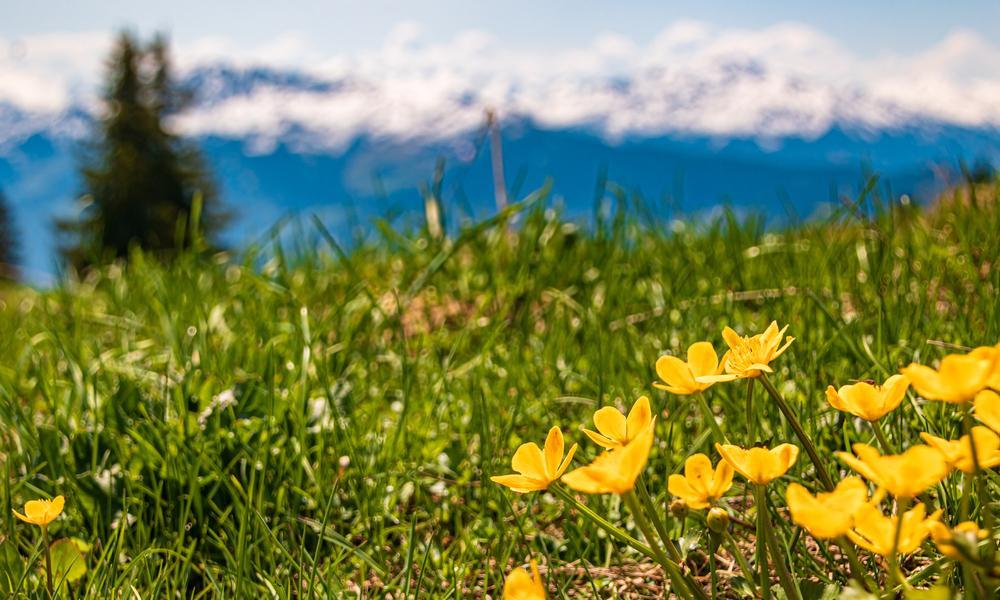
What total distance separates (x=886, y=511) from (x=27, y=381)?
238cm

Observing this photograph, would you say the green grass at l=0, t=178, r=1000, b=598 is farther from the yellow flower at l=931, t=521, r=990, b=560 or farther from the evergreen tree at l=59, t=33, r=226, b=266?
the evergreen tree at l=59, t=33, r=226, b=266

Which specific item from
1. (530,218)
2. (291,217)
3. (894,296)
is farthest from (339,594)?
(291,217)

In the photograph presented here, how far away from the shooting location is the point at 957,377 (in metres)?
0.65

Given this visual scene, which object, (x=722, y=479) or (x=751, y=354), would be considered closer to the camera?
(x=722, y=479)

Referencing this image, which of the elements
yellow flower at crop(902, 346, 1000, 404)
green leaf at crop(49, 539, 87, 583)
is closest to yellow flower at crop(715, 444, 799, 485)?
yellow flower at crop(902, 346, 1000, 404)

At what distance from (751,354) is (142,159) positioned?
37756 millimetres

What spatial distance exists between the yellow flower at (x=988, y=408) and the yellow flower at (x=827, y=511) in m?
0.14

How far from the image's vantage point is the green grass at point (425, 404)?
130 cm

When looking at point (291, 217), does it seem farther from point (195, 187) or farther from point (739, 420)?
point (195, 187)

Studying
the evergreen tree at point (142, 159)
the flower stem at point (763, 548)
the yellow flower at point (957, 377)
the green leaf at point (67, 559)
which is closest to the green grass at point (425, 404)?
the green leaf at point (67, 559)

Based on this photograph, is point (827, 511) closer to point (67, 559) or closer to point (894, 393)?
point (894, 393)

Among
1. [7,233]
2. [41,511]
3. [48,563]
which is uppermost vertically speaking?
[41,511]

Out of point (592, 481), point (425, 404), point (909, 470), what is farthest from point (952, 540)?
point (425, 404)

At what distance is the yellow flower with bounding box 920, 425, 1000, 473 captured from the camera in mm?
701
